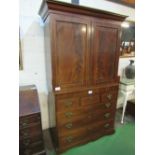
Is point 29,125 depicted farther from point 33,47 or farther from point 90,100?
point 33,47

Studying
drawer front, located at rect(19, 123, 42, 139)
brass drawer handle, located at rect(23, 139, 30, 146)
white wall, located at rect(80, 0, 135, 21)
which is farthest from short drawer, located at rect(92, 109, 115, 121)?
white wall, located at rect(80, 0, 135, 21)

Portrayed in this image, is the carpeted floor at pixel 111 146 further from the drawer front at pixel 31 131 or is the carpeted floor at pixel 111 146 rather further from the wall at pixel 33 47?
the wall at pixel 33 47

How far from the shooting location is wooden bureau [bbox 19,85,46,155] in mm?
1541

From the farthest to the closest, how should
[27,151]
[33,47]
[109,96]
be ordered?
[109,96] → [33,47] → [27,151]

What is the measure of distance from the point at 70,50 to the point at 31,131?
112 cm

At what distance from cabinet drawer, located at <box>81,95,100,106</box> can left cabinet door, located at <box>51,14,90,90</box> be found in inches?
8.5

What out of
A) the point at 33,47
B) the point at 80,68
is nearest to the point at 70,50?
the point at 80,68

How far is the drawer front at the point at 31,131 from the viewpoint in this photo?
1.57 m

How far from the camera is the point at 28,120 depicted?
1.55 meters

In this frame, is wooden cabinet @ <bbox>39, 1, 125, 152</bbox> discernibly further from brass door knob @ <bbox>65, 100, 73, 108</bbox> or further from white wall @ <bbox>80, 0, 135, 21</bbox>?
white wall @ <bbox>80, 0, 135, 21</bbox>

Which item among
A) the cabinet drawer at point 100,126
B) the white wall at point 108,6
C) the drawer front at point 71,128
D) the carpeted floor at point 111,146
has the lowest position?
the carpeted floor at point 111,146

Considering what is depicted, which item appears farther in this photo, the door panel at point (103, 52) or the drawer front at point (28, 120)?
the door panel at point (103, 52)

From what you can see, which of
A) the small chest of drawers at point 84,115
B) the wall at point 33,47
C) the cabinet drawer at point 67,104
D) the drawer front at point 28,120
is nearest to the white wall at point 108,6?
the wall at point 33,47
